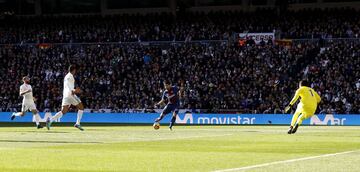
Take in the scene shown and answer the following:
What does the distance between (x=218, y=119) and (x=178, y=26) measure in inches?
590

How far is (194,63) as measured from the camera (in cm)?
5488

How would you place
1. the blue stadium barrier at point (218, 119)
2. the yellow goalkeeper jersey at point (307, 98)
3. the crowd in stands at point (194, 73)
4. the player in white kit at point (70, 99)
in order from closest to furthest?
the yellow goalkeeper jersey at point (307, 98) < the player in white kit at point (70, 99) < the blue stadium barrier at point (218, 119) < the crowd in stands at point (194, 73)

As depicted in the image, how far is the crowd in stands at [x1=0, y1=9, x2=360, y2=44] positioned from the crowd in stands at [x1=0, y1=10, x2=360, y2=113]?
0.26ft

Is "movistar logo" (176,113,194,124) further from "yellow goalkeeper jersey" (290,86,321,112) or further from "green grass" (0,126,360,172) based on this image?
"green grass" (0,126,360,172)

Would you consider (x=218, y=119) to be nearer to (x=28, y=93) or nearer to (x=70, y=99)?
(x=28, y=93)

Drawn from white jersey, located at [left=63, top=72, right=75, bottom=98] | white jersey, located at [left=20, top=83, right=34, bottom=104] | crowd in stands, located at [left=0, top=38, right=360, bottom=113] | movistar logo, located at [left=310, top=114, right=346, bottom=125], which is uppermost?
white jersey, located at [left=63, top=72, right=75, bottom=98]

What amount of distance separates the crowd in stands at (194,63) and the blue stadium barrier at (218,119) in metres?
1.31

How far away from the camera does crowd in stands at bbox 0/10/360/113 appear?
49.7 metres

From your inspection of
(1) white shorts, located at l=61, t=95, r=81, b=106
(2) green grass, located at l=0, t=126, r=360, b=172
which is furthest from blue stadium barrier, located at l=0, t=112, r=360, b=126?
(2) green grass, located at l=0, t=126, r=360, b=172

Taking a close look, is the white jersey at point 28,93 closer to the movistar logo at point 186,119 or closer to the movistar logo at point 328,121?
the movistar logo at point 186,119

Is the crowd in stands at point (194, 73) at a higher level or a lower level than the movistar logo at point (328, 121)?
higher

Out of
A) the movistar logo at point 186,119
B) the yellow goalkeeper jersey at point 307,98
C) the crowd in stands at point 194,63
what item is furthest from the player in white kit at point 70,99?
the crowd in stands at point 194,63

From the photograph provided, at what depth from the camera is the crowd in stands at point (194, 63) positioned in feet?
163

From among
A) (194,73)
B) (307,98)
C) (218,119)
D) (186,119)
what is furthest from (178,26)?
(307,98)
